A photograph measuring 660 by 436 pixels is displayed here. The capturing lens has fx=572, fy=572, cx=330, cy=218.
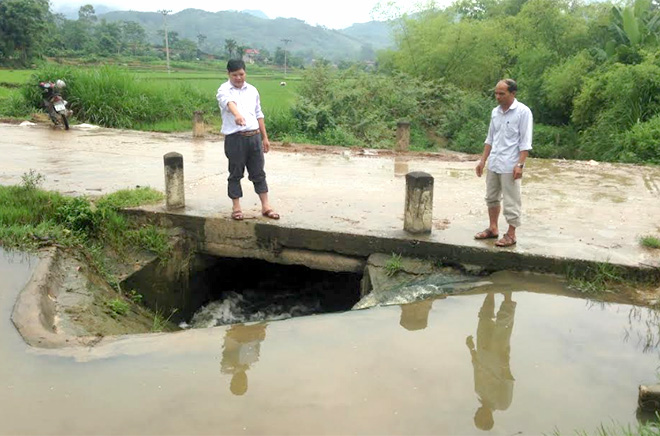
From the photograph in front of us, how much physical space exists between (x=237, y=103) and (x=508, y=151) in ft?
8.48

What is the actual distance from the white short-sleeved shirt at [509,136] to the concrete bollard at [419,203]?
0.61m

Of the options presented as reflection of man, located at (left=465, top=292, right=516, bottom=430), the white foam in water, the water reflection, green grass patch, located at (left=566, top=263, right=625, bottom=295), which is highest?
the water reflection

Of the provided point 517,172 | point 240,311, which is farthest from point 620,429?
point 240,311

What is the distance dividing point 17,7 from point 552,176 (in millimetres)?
35046

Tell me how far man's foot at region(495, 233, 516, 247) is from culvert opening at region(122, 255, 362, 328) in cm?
158

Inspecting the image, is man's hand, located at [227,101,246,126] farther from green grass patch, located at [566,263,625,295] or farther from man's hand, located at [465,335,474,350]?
green grass patch, located at [566,263,625,295]

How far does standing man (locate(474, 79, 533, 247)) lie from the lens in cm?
496

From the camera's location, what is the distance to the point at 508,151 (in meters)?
5.09

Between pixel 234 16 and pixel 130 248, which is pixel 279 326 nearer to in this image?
pixel 130 248

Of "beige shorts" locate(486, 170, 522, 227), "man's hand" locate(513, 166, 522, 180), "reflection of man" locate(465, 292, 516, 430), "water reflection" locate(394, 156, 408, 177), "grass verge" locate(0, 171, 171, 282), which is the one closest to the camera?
"reflection of man" locate(465, 292, 516, 430)

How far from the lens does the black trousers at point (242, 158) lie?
5703 millimetres

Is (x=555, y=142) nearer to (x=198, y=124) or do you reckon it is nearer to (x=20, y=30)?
(x=198, y=124)

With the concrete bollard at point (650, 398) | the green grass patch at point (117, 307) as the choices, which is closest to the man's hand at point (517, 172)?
the concrete bollard at point (650, 398)

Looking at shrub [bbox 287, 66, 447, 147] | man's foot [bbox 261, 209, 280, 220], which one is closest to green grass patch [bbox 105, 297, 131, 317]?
man's foot [bbox 261, 209, 280, 220]
